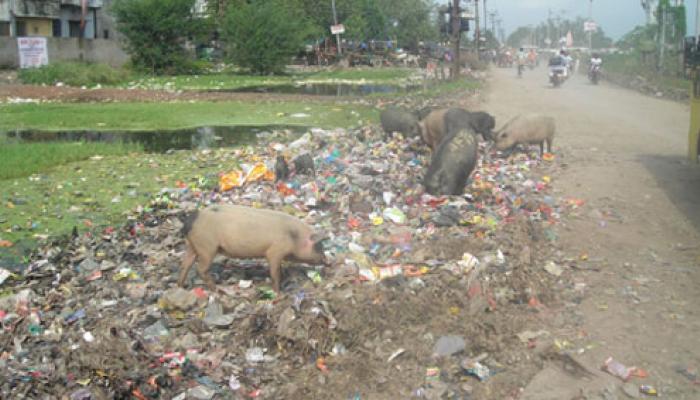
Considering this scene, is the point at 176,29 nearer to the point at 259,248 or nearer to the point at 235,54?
the point at 235,54

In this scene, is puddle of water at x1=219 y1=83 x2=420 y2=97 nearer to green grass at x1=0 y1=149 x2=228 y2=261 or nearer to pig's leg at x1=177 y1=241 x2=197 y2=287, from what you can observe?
green grass at x1=0 y1=149 x2=228 y2=261

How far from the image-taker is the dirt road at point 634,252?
4.93m

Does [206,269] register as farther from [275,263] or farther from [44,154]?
[44,154]

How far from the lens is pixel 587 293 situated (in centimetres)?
617

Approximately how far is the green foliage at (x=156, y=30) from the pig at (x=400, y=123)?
24.9m

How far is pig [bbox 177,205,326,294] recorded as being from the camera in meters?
5.98

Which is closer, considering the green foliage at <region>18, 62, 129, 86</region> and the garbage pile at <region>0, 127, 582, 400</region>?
the garbage pile at <region>0, 127, 582, 400</region>

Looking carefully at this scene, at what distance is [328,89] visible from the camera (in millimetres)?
30203

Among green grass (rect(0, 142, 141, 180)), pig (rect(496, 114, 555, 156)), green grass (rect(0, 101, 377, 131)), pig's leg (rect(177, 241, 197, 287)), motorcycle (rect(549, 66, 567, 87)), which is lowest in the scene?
pig's leg (rect(177, 241, 197, 287))

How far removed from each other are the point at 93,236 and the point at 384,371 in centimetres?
437

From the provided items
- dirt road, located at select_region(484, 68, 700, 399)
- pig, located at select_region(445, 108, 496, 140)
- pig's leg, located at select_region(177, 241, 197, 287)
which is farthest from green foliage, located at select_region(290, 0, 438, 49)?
pig's leg, located at select_region(177, 241, 197, 287)

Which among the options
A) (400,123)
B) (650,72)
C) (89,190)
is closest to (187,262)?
(89,190)

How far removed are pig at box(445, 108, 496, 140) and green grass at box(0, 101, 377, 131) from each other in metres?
4.70

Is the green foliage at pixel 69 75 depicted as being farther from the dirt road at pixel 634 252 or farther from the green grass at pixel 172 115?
the dirt road at pixel 634 252
